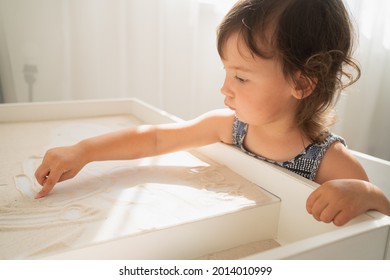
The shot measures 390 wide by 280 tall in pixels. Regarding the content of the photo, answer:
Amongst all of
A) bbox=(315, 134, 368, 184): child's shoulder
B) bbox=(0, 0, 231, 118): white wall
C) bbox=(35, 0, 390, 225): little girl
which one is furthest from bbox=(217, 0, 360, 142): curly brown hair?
bbox=(0, 0, 231, 118): white wall

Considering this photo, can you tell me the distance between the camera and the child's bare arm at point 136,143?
492 millimetres

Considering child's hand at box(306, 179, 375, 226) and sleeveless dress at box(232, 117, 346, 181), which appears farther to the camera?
sleeveless dress at box(232, 117, 346, 181)

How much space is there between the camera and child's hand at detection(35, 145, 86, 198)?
0.46 metres

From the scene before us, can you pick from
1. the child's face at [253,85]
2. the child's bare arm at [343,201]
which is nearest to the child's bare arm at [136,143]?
the child's face at [253,85]

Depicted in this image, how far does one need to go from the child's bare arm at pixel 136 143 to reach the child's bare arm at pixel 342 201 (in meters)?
0.28

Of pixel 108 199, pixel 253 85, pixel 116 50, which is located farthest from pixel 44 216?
pixel 116 50

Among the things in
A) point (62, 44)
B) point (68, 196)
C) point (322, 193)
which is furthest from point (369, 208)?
point (62, 44)

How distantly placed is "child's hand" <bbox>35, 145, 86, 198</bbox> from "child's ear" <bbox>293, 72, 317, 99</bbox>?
1.17 feet

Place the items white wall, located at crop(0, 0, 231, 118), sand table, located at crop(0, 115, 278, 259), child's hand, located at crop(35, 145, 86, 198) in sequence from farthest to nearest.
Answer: white wall, located at crop(0, 0, 231, 118)
child's hand, located at crop(35, 145, 86, 198)
sand table, located at crop(0, 115, 278, 259)

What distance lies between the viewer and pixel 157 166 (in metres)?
0.56

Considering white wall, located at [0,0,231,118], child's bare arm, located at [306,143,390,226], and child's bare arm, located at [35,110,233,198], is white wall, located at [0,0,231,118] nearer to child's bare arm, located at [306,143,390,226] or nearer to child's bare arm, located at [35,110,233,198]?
child's bare arm, located at [35,110,233,198]

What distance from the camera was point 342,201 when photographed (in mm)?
353
